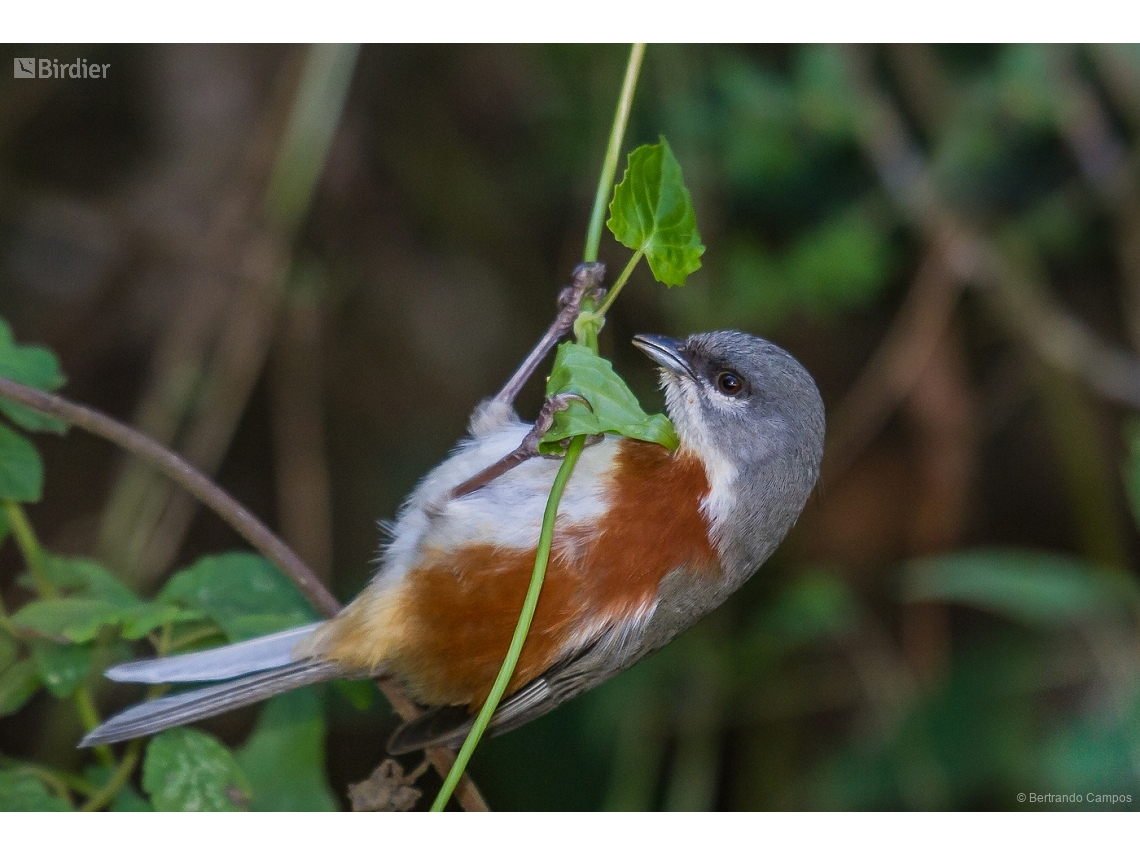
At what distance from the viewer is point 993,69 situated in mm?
4523

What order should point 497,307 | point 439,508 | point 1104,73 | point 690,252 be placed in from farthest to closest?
point 497,307, point 1104,73, point 439,508, point 690,252

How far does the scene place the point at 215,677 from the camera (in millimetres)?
2719

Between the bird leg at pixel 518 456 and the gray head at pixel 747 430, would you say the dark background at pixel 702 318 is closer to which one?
the gray head at pixel 747 430

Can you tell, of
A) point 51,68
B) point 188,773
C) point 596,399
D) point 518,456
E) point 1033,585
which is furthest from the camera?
point 1033,585

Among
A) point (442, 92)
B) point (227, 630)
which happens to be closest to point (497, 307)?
point (442, 92)

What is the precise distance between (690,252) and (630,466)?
2.54ft

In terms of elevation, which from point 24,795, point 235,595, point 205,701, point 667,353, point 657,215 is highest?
point 657,215

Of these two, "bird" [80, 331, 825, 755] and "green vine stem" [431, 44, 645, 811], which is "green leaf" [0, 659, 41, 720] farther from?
"green vine stem" [431, 44, 645, 811]

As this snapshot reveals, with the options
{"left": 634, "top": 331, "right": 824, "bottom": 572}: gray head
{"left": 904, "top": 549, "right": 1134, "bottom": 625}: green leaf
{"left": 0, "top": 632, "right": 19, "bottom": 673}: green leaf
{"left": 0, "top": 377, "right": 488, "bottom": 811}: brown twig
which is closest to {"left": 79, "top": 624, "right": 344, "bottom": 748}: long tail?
{"left": 0, "top": 632, "right": 19, "bottom": 673}: green leaf

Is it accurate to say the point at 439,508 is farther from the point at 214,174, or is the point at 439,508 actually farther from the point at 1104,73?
the point at 1104,73

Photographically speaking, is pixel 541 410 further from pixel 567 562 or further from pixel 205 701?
pixel 205 701

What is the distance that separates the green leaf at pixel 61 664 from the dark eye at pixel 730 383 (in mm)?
1725

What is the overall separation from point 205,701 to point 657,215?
5.37 feet

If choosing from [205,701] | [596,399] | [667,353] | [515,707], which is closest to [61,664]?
[205,701]
